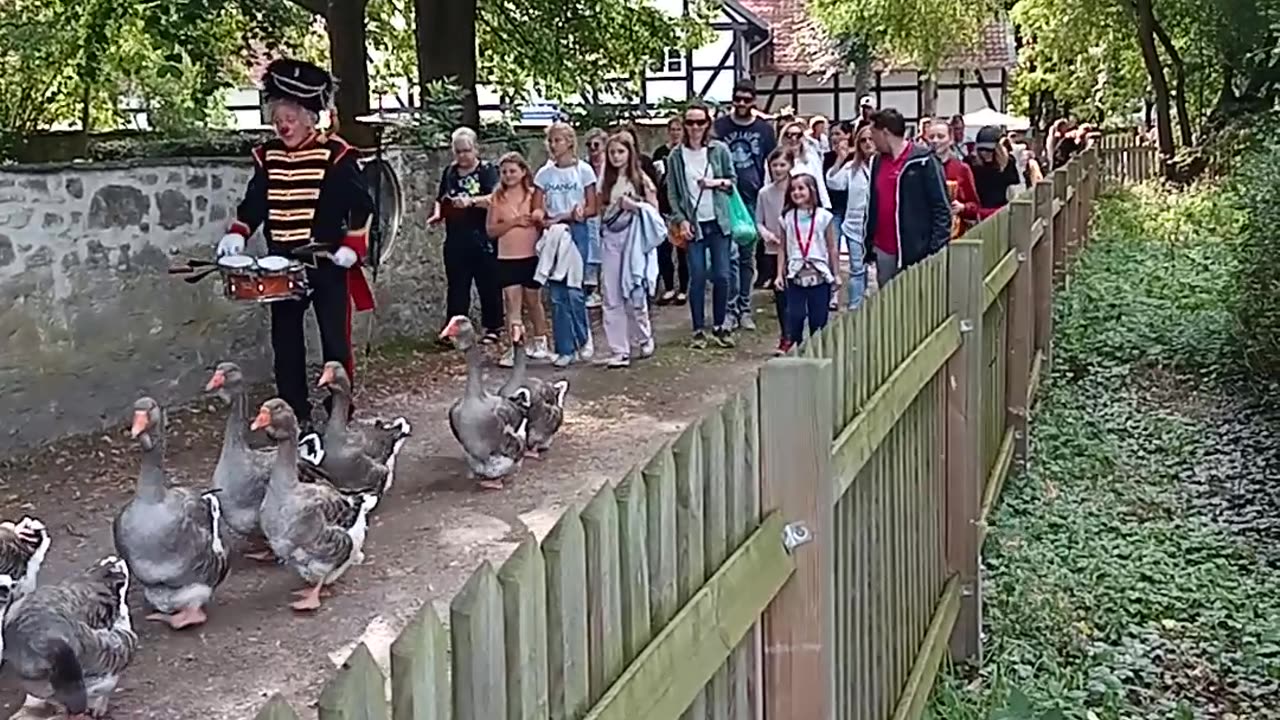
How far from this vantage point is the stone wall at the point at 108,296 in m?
9.24

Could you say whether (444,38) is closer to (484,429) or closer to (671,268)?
(671,268)

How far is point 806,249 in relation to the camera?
1105 centimetres

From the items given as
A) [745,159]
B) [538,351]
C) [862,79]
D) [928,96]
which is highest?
[862,79]

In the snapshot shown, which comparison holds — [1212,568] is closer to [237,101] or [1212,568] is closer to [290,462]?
[290,462]

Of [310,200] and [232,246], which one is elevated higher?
[310,200]

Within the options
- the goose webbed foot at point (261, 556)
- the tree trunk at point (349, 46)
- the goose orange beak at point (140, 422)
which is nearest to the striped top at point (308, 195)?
the goose webbed foot at point (261, 556)

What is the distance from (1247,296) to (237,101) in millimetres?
32694

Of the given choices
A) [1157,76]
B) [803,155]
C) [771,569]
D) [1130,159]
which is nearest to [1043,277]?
[803,155]

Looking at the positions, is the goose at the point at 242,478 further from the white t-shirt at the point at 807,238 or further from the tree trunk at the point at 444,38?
the tree trunk at the point at 444,38

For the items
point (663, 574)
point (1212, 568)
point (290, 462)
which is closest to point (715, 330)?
point (1212, 568)

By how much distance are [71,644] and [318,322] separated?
4.13 meters

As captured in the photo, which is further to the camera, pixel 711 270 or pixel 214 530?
pixel 711 270

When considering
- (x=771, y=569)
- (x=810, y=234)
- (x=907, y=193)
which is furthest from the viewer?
(x=810, y=234)

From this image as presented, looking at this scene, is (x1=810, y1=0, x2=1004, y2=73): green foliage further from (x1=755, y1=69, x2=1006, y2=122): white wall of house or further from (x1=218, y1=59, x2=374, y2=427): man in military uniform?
(x1=218, y1=59, x2=374, y2=427): man in military uniform
